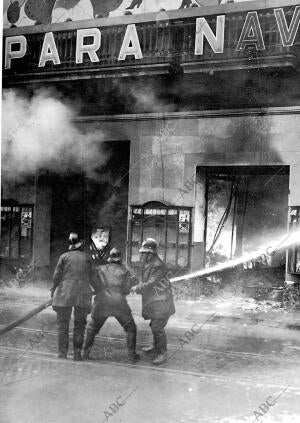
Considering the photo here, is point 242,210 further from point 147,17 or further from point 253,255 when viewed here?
point 147,17

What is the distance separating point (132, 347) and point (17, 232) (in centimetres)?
244

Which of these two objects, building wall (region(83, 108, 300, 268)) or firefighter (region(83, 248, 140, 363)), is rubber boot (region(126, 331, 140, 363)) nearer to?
firefighter (region(83, 248, 140, 363))

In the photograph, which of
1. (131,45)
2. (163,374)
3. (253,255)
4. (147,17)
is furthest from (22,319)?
(147,17)

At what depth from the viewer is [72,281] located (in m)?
5.39

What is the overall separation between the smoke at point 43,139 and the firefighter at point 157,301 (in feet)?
4.80

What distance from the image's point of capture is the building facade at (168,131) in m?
5.51

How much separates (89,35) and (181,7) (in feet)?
3.68

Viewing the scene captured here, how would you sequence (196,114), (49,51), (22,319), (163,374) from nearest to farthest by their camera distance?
(163,374)
(49,51)
(22,319)
(196,114)

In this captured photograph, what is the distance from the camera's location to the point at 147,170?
5.99 metres

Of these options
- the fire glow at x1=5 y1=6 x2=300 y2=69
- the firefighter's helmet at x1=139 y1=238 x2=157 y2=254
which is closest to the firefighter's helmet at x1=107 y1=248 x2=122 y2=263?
the firefighter's helmet at x1=139 y1=238 x2=157 y2=254

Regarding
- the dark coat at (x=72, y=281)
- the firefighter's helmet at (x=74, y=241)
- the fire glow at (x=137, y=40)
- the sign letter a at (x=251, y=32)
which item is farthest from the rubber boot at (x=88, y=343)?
the sign letter a at (x=251, y=32)

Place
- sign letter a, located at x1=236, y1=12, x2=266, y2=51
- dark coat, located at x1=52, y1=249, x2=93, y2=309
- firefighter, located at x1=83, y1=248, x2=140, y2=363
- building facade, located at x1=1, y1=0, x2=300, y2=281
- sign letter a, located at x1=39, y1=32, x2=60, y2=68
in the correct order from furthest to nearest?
sign letter a, located at x1=39, y1=32, x2=60, y2=68 → building facade, located at x1=1, y1=0, x2=300, y2=281 → dark coat, located at x1=52, y1=249, x2=93, y2=309 → firefighter, located at x1=83, y1=248, x2=140, y2=363 → sign letter a, located at x1=236, y1=12, x2=266, y2=51

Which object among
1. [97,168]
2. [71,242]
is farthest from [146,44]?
[71,242]

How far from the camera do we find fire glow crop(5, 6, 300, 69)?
5203mm
